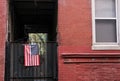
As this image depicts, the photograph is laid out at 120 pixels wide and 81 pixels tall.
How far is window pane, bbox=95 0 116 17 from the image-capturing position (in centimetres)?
1181

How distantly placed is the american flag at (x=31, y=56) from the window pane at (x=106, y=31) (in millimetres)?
2138

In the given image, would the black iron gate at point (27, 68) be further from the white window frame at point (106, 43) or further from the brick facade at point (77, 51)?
the white window frame at point (106, 43)

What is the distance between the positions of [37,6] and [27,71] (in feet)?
11.0

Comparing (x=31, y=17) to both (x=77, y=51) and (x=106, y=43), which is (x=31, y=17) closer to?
(x=77, y=51)

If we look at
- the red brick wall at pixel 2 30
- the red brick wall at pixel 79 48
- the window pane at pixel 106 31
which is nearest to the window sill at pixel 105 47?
the red brick wall at pixel 79 48

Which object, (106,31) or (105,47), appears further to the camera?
(106,31)

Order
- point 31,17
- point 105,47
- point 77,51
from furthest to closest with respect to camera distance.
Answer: point 31,17, point 105,47, point 77,51

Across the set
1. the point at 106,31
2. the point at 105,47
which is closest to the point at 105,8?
the point at 106,31

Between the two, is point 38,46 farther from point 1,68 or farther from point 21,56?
point 1,68

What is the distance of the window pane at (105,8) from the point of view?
38.8ft

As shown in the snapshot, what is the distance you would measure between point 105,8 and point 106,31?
2.62 ft

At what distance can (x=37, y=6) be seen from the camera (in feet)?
45.3

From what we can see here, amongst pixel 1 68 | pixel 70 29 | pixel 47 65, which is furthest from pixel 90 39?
pixel 1 68

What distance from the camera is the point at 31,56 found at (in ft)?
37.5
